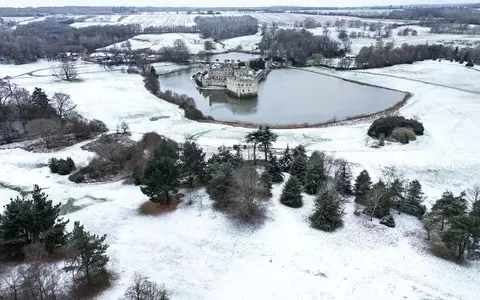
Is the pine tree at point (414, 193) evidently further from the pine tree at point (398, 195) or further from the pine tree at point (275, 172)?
the pine tree at point (275, 172)

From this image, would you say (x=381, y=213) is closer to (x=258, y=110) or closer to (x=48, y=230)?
(x=48, y=230)

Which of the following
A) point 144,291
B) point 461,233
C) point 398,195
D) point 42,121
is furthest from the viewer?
point 42,121

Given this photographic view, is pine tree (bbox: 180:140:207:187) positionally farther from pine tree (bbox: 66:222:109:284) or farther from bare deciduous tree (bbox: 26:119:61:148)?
bare deciduous tree (bbox: 26:119:61:148)

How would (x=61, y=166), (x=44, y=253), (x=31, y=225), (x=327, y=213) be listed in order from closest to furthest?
(x=44, y=253), (x=31, y=225), (x=327, y=213), (x=61, y=166)

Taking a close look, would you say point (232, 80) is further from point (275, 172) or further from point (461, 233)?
point (461, 233)

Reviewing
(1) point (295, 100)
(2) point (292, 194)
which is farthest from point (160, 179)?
(1) point (295, 100)

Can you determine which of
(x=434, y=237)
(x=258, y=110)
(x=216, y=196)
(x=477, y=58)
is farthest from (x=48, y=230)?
(x=477, y=58)

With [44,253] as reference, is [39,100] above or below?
above

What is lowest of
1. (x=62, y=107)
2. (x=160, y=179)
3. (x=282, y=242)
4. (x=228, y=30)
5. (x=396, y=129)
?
(x=282, y=242)
